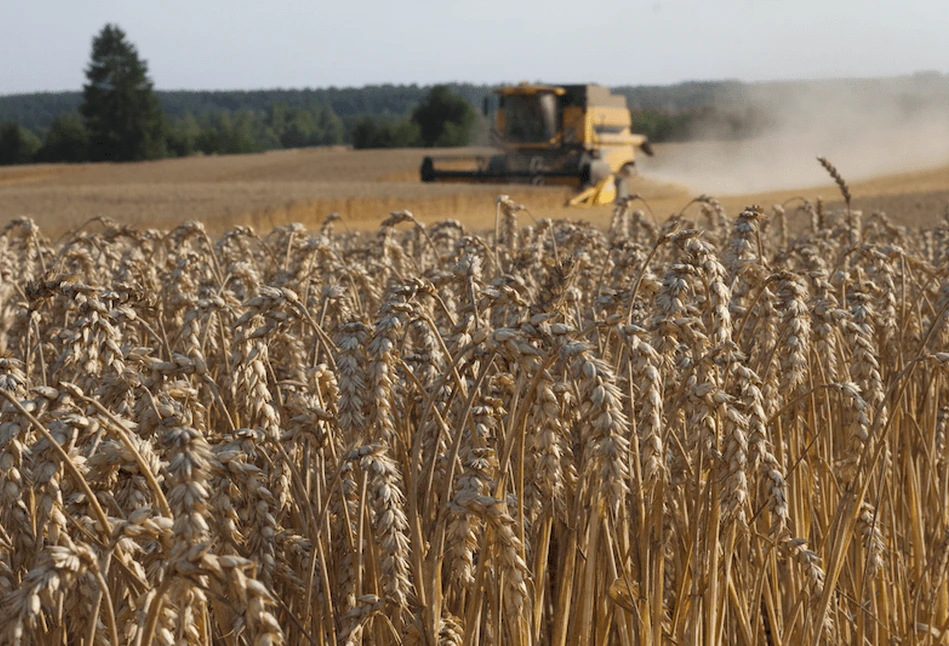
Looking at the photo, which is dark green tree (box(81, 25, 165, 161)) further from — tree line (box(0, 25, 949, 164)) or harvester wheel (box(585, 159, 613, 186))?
harvester wheel (box(585, 159, 613, 186))

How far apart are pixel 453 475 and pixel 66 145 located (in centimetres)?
7649

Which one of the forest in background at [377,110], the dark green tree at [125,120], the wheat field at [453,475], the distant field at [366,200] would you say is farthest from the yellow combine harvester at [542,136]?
the dark green tree at [125,120]

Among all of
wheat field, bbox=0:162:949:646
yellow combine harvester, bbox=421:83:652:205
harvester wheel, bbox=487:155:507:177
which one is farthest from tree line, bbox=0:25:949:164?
wheat field, bbox=0:162:949:646

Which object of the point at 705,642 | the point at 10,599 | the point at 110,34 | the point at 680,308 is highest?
the point at 110,34

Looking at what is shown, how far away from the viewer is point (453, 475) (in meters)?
2.05

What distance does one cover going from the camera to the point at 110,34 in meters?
79.8

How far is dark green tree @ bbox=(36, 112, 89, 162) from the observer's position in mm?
71562

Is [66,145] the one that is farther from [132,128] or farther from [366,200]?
[366,200]

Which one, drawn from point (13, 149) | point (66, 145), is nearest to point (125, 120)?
point (66, 145)

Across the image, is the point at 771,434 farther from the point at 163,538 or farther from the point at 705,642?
the point at 163,538

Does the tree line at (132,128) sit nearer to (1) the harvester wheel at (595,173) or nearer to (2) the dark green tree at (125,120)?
(2) the dark green tree at (125,120)

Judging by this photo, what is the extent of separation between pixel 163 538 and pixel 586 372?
2.11 ft

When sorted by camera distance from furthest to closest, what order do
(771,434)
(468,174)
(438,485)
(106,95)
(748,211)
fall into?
(106,95), (468,174), (748,211), (771,434), (438,485)

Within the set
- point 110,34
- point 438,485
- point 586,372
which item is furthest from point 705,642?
point 110,34
